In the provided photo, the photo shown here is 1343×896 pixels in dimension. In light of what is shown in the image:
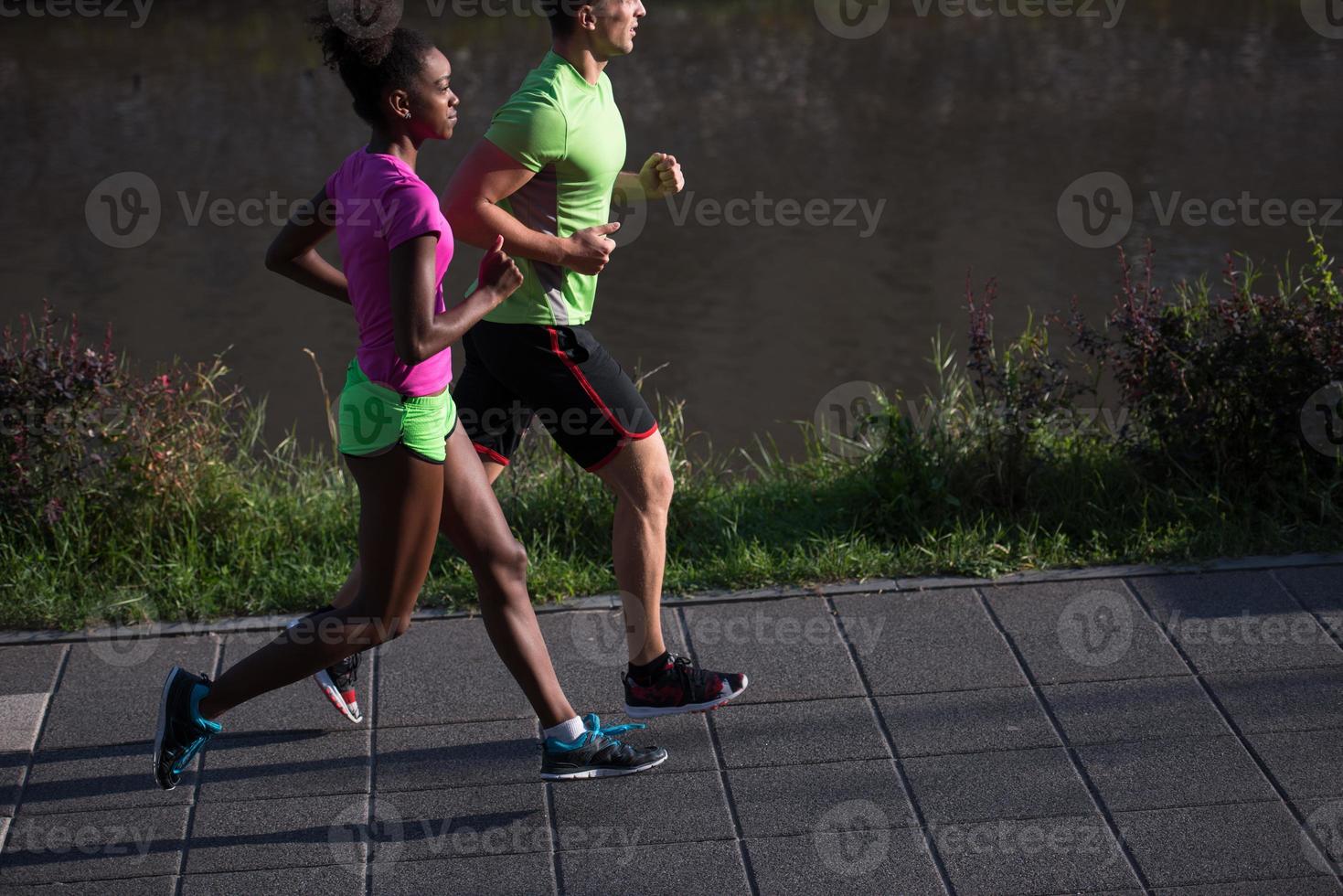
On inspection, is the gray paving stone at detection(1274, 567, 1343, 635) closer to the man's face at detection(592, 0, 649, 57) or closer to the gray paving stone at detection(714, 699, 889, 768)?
the gray paving stone at detection(714, 699, 889, 768)

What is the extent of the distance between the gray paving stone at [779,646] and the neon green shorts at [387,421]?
1185 mm

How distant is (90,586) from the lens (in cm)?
466

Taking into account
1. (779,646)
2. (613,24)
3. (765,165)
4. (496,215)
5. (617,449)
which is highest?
(613,24)

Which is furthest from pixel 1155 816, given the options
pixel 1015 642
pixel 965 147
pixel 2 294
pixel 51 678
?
pixel 965 147

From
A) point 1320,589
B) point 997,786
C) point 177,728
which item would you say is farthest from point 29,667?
point 1320,589

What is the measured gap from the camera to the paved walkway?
329 centimetres

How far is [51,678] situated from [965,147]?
10307 millimetres

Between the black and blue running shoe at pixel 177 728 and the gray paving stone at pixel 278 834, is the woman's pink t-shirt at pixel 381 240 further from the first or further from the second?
the gray paving stone at pixel 278 834

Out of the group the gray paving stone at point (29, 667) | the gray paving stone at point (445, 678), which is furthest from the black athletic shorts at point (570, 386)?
the gray paving stone at point (29, 667)

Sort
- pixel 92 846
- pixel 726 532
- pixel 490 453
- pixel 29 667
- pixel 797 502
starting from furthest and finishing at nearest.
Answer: pixel 797 502 → pixel 726 532 → pixel 29 667 → pixel 490 453 → pixel 92 846

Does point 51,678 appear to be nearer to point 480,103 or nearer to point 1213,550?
point 1213,550

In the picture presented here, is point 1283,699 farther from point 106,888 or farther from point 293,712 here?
point 106,888

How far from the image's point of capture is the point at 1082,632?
14.1ft

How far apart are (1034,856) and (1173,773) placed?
505 millimetres
